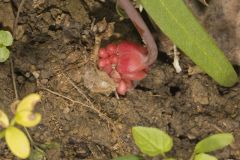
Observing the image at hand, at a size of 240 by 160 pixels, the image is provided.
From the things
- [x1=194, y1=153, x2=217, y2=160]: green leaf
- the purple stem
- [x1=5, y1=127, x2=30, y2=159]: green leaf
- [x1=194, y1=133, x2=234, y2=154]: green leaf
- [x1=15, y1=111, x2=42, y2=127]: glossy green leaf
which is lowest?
[x1=194, y1=133, x2=234, y2=154]: green leaf

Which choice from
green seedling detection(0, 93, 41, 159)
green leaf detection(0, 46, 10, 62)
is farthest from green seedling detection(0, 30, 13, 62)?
green seedling detection(0, 93, 41, 159)

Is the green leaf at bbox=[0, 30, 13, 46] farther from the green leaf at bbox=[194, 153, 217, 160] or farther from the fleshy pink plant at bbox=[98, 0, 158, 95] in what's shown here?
the green leaf at bbox=[194, 153, 217, 160]

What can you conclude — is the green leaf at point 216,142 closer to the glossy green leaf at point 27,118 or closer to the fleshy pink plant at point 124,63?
the fleshy pink plant at point 124,63

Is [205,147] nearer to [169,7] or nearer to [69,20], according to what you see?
[169,7]

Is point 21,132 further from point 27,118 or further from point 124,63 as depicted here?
point 124,63

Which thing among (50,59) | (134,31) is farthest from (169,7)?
(50,59)

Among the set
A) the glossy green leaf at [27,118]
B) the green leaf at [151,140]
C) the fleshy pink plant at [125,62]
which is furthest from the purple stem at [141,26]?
the glossy green leaf at [27,118]
